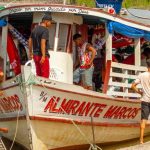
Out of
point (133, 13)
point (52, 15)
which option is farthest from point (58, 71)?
point (133, 13)

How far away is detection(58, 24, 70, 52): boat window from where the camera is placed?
11570mm

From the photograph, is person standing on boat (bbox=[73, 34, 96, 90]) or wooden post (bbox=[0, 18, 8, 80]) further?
wooden post (bbox=[0, 18, 8, 80])

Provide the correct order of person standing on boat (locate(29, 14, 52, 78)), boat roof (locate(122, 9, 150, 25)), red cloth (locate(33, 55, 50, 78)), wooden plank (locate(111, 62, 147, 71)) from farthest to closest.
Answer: boat roof (locate(122, 9, 150, 25)) < wooden plank (locate(111, 62, 147, 71)) < red cloth (locate(33, 55, 50, 78)) < person standing on boat (locate(29, 14, 52, 78))

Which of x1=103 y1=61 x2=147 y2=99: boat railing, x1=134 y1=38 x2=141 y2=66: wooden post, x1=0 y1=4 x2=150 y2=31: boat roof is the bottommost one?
x1=103 y1=61 x2=147 y2=99: boat railing

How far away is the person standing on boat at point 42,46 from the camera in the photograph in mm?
10500

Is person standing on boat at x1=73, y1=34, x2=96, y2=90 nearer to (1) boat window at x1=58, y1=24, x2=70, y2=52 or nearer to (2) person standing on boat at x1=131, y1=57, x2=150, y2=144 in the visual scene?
(1) boat window at x1=58, y1=24, x2=70, y2=52

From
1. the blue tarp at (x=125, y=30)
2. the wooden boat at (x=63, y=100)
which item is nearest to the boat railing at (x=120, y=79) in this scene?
the wooden boat at (x=63, y=100)

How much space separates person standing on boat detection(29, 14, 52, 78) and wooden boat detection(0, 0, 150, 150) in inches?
10.5

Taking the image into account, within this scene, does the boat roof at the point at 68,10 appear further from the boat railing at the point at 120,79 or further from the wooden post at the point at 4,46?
the boat railing at the point at 120,79

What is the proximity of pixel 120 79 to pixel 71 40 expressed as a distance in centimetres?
144

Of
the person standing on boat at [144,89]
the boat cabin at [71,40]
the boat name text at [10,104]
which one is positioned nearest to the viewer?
the boat name text at [10,104]

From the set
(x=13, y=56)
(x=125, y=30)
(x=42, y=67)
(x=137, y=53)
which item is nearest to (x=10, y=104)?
(x=42, y=67)

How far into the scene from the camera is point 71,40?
11734 millimetres

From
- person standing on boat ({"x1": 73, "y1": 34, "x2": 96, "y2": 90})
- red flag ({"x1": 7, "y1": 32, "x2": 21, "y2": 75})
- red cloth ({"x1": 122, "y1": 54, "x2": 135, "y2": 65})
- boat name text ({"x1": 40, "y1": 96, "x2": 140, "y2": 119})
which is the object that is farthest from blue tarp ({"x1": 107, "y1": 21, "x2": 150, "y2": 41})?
red flag ({"x1": 7, "y1": 32, "x2": 21, "y2": 75})
